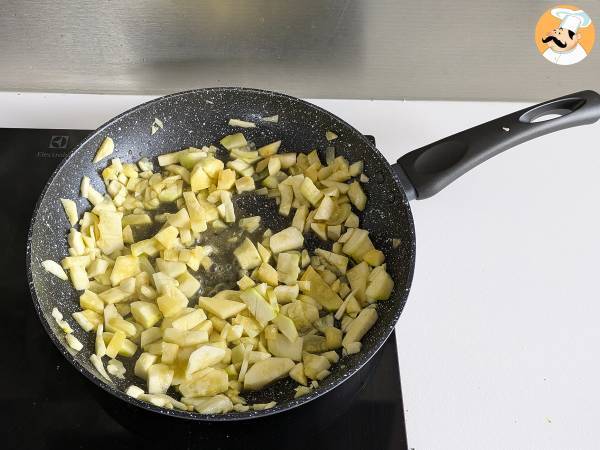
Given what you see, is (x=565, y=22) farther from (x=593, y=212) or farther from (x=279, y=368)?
(x=279, y=368)

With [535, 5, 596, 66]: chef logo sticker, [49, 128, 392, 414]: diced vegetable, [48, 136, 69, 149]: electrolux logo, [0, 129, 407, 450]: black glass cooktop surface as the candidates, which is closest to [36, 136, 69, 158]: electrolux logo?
[48, 136, 69, 149]: electrolux logo

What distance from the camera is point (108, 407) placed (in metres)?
0.85

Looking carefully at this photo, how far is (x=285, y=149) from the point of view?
3.80ft

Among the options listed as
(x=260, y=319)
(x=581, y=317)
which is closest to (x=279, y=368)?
(x=260, y=319)

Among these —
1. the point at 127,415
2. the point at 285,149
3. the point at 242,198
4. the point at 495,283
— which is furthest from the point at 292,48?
the point at 127,415

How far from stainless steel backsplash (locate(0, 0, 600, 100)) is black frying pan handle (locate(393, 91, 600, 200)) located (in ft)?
0.73

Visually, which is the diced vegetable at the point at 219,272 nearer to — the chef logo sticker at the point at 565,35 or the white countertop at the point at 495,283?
the white countertop at the point at 495,283

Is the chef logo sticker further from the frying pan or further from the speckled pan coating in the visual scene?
the speckled pan coating

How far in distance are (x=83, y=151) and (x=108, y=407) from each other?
0.44 meters

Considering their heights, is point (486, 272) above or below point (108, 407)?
above

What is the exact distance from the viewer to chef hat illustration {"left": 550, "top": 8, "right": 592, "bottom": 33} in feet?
3.65

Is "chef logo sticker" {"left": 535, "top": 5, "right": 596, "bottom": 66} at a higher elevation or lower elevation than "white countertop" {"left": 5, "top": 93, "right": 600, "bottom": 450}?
higher

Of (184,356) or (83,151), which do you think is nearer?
(184,356)

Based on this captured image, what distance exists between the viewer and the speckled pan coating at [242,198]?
89cm
